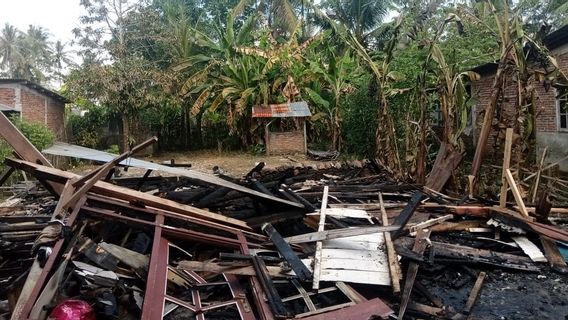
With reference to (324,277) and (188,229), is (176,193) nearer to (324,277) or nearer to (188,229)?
(188,229)

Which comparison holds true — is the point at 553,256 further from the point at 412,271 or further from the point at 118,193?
the point at 118,193

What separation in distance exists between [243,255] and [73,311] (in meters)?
1.20

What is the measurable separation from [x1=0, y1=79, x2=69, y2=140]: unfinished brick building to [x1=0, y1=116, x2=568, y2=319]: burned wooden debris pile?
34.5ft

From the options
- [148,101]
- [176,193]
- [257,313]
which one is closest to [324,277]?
[257,313]

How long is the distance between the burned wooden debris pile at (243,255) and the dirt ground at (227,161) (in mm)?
7667

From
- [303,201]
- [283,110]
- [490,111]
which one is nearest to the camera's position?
[303,201]

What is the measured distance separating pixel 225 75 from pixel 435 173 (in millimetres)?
10662

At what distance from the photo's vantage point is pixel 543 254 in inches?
145

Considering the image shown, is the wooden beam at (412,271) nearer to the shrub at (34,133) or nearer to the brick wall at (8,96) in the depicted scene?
the shrub at (34,133)

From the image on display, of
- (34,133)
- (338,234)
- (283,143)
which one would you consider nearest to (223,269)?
(338,234)

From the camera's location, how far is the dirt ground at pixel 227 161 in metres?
12.5

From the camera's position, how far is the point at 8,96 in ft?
43.9

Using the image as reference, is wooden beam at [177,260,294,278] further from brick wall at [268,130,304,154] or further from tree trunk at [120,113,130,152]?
tree trunk at [120,113,130,152]

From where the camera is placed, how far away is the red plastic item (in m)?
2.31
